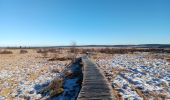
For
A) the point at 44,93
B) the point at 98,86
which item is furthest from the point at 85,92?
the point at 44,93

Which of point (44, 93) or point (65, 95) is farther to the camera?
point (44, 93)

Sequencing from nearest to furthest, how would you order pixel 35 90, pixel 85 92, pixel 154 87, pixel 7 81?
1. pixel 85 92
2. pixel 154 87
3. pixel 35 90
4. pixel 7 81

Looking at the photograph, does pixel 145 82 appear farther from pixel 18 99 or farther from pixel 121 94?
pixel 18 99

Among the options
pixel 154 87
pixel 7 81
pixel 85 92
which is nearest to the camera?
pixel 85 92

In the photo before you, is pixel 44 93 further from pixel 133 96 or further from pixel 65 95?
pixel 133 96

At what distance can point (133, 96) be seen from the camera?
1154cm

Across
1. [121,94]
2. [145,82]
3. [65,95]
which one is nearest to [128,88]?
[121,94]

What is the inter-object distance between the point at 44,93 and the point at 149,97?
6.27 m

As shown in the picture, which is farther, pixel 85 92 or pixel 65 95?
pixel 65 95

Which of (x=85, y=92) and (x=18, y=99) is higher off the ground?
(x=85, y=92)

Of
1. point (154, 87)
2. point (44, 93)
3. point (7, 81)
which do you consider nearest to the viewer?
point (154, 87)

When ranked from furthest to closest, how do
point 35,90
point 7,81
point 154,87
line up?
point 7,81 < point 35,90 < point 154,87

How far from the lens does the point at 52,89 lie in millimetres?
14461

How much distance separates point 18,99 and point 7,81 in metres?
5.74
